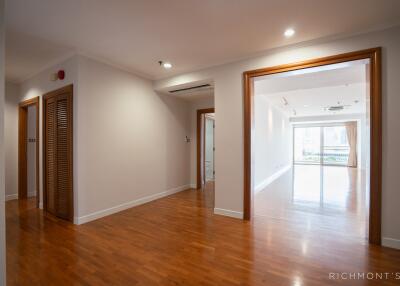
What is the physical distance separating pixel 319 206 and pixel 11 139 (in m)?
6.70

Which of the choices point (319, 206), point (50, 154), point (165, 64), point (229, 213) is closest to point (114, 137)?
point (50, 154)

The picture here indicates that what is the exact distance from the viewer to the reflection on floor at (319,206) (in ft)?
10.2

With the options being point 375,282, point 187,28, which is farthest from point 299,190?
point 187,28

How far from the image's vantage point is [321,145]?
38.4 feet

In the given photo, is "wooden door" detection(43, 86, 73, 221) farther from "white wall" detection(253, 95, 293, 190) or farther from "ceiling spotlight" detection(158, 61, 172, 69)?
"white wall" detection(253, 95, 293, 190)

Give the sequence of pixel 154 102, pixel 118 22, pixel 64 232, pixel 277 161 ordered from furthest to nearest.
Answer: pixel 277 161 → pixel 154 102 → pixel 64 232 → pixel 118 22

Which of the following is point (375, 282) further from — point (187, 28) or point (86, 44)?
point (86, 44)

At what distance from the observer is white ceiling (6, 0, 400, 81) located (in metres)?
2.06

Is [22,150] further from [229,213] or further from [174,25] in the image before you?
[229,213]

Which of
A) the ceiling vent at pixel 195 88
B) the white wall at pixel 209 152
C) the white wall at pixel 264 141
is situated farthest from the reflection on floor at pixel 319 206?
the ceiling vent at pixel 195 88

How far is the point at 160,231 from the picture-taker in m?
2.90

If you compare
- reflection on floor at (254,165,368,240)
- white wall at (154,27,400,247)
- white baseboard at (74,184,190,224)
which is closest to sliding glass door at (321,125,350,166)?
reflection on floor at (254,165,368,240)

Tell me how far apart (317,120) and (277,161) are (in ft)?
14.6

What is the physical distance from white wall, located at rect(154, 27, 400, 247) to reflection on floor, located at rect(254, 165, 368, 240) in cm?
48
